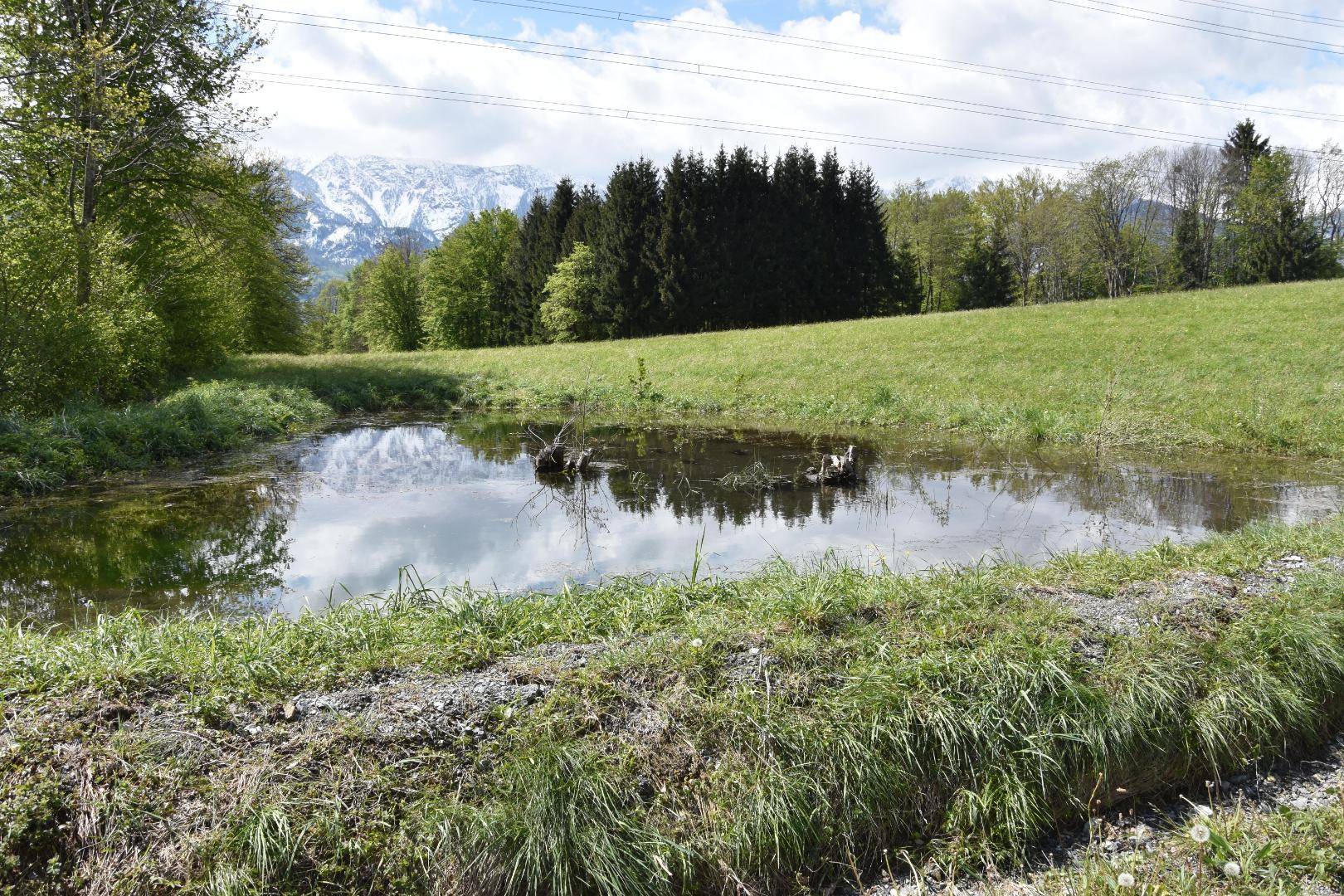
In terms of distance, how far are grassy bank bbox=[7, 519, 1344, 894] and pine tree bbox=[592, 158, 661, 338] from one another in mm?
38738

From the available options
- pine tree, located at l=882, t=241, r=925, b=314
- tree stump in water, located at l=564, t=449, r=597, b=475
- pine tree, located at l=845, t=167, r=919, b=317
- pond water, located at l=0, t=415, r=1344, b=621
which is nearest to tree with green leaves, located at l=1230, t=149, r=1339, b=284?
pine tree, located at l=882, t=241, r=925, b=314

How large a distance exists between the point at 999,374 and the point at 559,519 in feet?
48.0

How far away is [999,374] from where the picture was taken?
1962 centimetres

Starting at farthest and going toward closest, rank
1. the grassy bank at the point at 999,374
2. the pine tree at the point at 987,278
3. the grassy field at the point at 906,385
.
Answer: the pine tree at the point at 987,278 < the grassy bank at the point at 999,374 < the grassy field at the point at 906,385

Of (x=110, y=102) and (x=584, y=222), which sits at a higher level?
(x=584, y=222)

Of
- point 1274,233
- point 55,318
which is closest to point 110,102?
point 55,318

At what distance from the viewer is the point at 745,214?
43.3 metres

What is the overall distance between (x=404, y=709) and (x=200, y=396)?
1642 cm

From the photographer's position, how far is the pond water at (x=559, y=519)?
23.9ft

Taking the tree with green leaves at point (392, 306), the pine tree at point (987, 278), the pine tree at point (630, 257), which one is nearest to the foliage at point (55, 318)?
the pine tree at point (630, 257)

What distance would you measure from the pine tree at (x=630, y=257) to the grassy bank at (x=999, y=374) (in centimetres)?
1105

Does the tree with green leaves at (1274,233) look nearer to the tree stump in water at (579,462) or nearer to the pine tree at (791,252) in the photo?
the pine tree at (791,252)

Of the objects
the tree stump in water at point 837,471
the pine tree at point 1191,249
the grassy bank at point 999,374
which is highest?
the pine tree at point 1191,249

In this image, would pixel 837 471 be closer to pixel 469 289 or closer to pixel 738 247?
pixel 738 247
